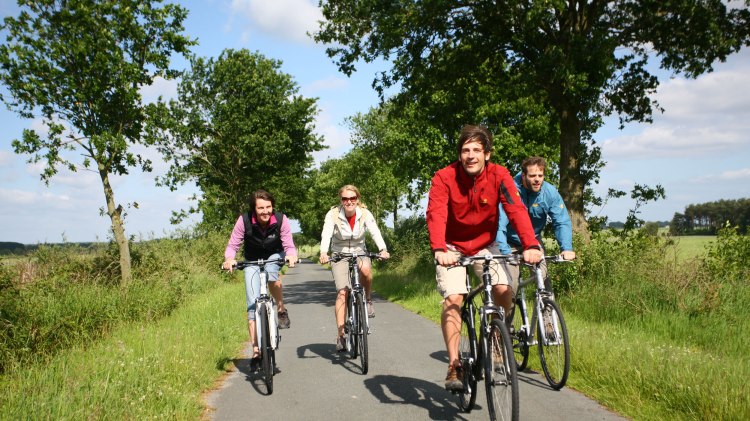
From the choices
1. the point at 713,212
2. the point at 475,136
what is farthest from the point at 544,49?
the point at 713,212

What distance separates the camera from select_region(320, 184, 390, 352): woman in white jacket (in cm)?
701

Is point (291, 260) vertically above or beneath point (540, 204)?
beneath

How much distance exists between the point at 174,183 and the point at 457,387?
31.0 m

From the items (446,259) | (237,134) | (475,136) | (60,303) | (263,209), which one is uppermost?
(237,134)

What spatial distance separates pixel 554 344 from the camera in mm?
5238

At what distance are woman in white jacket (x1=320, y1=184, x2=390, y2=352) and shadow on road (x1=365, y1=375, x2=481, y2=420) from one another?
54.3 inches

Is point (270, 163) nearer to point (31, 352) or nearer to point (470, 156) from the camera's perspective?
point (31, 352)

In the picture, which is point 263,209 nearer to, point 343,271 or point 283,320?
point 343,271

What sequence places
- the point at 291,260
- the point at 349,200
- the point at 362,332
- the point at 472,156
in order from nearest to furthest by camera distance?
the point at 472,156, the point at 291,260, the point at 362,332, the point at 349,200

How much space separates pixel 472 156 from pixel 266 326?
9.97 feet

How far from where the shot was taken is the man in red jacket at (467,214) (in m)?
4.14

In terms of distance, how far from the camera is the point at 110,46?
49.3 ft

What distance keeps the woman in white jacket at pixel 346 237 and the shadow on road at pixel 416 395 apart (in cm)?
138

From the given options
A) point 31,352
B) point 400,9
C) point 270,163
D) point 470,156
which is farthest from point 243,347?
point 270,163
